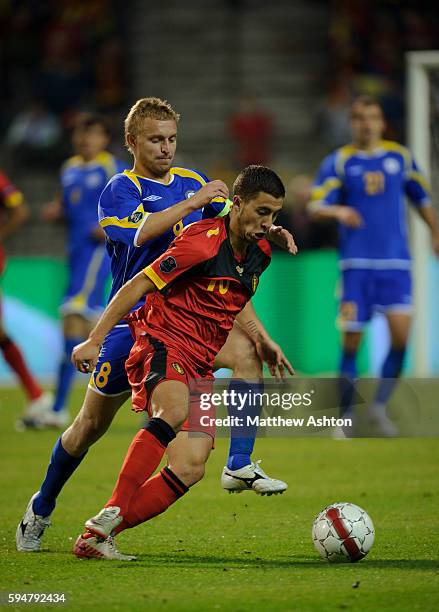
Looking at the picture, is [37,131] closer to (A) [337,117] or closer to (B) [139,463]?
(A) [337,117]

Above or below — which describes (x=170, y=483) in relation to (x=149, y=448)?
below

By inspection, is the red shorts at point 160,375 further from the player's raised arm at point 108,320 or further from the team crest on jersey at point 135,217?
the team crest on jersey at point 135,217

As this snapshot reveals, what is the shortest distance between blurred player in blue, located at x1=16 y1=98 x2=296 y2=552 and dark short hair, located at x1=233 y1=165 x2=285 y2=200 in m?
0.11

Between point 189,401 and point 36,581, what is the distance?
0.90 metres

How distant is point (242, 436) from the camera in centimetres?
548

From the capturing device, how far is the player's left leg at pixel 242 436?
5359mm

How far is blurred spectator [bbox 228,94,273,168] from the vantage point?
1691 cm

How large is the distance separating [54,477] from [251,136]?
1198 centimetres

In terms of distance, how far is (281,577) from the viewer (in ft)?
15.2

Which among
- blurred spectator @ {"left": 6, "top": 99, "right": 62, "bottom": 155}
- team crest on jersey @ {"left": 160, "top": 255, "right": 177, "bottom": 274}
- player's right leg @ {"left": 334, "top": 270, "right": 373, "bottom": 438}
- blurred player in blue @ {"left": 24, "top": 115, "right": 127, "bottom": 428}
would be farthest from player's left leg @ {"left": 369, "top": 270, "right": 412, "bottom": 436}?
blurred spectator @ {"left": 6, "top": 99, "right": 62, "bottom": 155}

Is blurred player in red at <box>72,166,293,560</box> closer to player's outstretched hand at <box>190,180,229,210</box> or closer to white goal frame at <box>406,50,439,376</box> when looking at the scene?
player's outstretched hand at <box>190,180,229,210</box>

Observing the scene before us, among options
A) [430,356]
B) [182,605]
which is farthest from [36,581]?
[430,356]

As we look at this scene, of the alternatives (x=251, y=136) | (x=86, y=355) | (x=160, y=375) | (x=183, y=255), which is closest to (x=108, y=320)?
(x=86, y=355)

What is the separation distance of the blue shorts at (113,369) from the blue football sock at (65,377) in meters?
4.95
